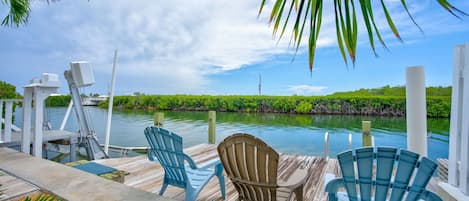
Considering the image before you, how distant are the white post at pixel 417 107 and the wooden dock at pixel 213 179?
1110 mm

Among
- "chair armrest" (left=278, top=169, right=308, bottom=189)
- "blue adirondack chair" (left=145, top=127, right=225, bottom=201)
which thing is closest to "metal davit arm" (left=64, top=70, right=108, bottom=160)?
"blue adirondack chair" (left=145, top=127, right=225, bottom=201)

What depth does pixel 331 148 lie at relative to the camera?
675 centimetres

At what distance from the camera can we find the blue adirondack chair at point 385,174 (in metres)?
1.35

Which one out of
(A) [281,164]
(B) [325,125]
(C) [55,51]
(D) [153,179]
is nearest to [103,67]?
(C) [55,51]

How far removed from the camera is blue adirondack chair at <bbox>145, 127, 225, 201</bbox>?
6.99 ft

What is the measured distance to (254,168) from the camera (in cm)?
176

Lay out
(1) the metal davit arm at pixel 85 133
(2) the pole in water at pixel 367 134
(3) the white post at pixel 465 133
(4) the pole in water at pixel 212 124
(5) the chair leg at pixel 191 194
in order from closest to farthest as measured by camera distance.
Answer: (3) the white post at pixel 465 133, (5) the chair leg at pixel 191 194, (2) the pole in water at pixel 367 134, (1) the metal davit arm at pixel 85 133, (4) the pole in water at pixel 212 124

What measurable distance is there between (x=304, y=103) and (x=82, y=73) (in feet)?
36.1

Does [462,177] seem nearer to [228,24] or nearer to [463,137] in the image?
[463,137]

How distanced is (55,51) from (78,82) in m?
3.31

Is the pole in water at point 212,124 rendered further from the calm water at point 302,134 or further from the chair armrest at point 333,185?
the chair armrest at point 333,185

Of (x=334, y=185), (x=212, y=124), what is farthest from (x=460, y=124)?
(x=212, y=124)

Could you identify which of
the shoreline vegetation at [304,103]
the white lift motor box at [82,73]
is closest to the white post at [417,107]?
the white lift motor box at [82,73]

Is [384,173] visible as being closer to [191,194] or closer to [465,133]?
[465,133]
